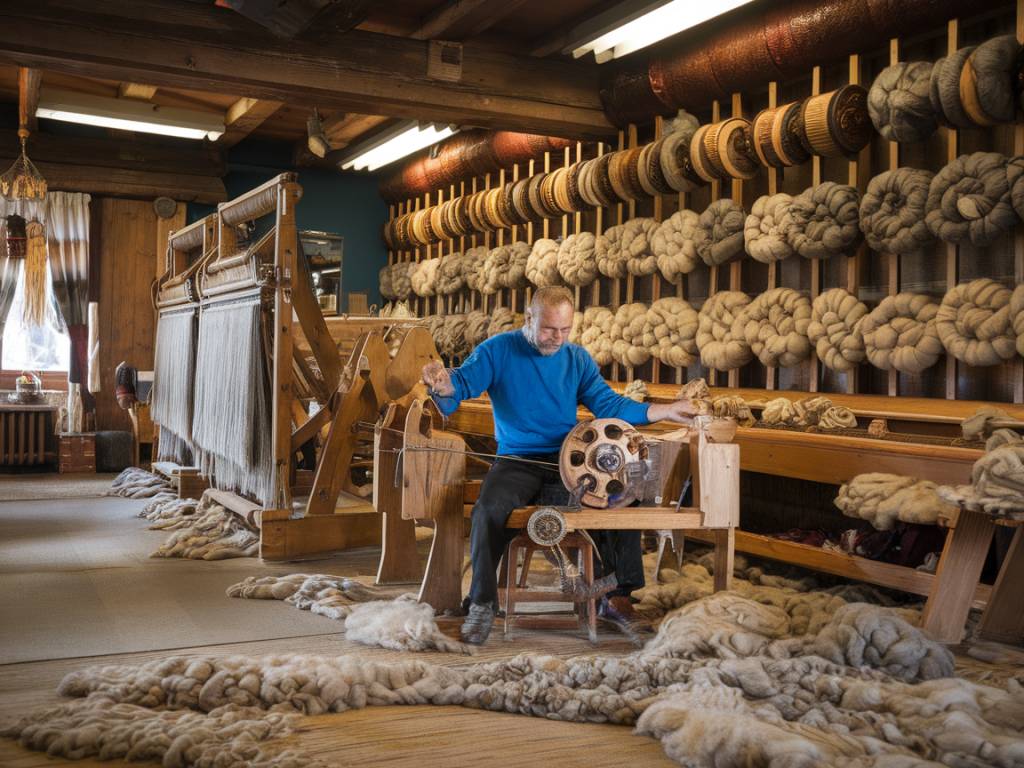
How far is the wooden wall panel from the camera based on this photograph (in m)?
9.73

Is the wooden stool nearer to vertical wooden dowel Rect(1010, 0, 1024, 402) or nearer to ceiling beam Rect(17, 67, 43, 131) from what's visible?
vertical wooden dowel Rect(1010, 0, 1024, 402)

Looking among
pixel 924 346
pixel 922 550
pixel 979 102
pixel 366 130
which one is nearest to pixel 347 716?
pixel 922 550

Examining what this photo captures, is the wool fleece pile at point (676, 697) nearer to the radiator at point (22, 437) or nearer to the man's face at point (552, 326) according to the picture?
the man's face at point (552, 326)

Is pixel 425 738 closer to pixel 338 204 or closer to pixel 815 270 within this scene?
pixel 815 270

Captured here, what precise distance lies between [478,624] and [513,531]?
16.5 inches

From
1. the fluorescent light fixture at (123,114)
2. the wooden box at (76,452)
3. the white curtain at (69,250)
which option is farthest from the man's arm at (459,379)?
the white curtain at (69,250)

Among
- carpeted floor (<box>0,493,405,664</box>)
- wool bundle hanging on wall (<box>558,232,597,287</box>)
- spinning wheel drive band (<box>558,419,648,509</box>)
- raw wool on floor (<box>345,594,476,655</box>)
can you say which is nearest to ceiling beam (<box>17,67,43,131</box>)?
carpeted floor (<box>0,493,405,664</box>)

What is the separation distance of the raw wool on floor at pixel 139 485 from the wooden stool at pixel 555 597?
12.9 feet

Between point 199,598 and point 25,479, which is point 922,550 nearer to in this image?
point 199,598

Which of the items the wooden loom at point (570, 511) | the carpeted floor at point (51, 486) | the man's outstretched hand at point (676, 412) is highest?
the man's outstretched hand at point (676, 412)

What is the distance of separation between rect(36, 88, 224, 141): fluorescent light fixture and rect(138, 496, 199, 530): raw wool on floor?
11.6 ft

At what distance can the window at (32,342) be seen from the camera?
9.33 metres

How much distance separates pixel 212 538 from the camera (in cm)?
548

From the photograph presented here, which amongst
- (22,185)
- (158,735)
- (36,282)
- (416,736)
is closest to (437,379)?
(416,736)
